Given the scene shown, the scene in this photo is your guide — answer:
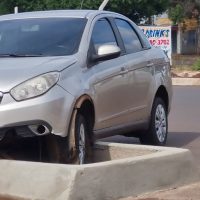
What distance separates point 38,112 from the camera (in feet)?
26.9

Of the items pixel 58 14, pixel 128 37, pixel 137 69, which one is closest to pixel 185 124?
pixel 128 37

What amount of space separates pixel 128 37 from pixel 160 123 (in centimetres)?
144

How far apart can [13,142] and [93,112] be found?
114 cm

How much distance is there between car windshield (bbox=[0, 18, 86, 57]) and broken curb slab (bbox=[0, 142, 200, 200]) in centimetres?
178

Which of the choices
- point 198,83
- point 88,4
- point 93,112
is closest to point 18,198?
point 93,112

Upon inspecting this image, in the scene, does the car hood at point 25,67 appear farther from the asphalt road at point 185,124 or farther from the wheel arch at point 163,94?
the wheel arch at point 163,94

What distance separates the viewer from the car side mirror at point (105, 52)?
30.8 ft

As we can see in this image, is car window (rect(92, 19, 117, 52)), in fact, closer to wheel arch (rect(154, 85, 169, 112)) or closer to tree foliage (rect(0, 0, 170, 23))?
wheel arch (rect(154, 85, 169, 112))

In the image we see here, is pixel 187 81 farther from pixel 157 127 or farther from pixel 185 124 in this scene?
pixel 157 127

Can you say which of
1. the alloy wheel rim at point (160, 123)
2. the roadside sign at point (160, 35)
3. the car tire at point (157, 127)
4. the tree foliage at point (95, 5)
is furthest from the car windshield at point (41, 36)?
the tree foliage at point (95, 5)

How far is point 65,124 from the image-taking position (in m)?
8.41

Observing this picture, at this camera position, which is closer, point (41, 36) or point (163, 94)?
point (41, 36)

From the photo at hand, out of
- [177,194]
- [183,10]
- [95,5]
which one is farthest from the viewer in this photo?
[183,10]

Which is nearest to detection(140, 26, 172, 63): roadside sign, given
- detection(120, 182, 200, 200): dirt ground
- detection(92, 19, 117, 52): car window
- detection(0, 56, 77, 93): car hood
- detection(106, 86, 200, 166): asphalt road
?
detection(106, 86, 200, 166): asphalt road
